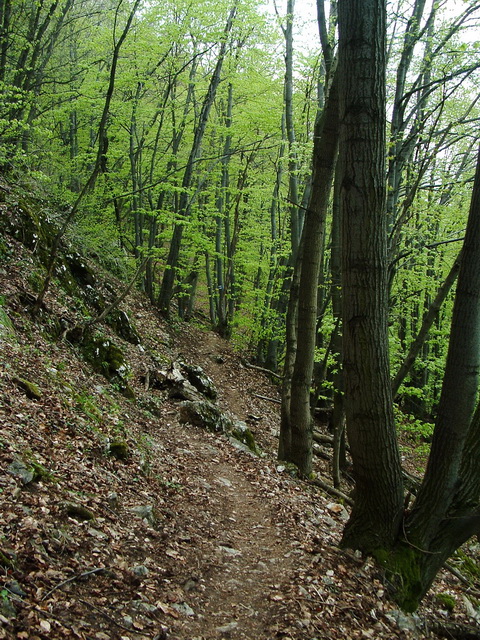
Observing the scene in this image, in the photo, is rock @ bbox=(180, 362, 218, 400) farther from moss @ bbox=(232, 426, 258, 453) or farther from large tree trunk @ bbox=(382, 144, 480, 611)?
large tree trunk @ bbox=(382, 144, 480, 611)

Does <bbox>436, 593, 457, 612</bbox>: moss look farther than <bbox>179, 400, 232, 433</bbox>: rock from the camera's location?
No

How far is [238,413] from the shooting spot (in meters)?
11.7

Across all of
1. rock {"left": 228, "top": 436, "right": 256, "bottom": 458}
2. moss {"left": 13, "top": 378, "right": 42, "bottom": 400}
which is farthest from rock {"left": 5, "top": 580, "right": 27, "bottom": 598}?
rock {"left": 228, "top": 436, "right": 256, "bottom": 458}

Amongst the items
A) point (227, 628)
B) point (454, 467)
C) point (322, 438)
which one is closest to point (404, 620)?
point (454, 467)

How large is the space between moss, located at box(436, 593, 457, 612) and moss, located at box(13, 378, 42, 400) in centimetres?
511

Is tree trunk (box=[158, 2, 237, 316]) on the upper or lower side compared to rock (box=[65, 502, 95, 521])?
upper

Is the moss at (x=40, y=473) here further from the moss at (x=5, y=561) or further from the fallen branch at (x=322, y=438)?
the fallen branch at (x=322, y=438)

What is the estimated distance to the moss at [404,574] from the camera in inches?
157

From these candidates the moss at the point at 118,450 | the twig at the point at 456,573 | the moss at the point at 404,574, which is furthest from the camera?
the twig at the point at 456,573

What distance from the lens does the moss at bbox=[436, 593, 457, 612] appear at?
16.5 feet

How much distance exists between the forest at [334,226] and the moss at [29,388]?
6.64 feet

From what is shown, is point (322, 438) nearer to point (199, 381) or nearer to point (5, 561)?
point (199, 381)

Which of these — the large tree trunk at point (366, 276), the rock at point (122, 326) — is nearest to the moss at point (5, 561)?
the large tree trunk at point (366, 276)

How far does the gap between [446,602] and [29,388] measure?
5.33 meters
